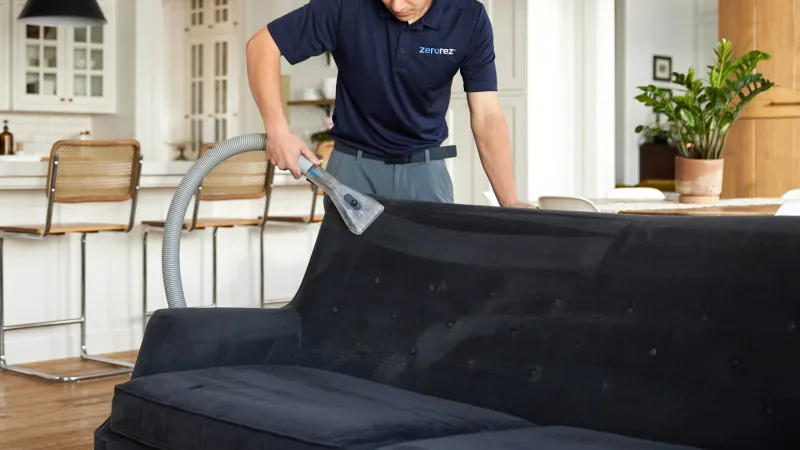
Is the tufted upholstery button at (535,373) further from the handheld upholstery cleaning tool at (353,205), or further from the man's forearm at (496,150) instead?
the man's forearm at (496,150)

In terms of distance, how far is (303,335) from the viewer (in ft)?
9.11

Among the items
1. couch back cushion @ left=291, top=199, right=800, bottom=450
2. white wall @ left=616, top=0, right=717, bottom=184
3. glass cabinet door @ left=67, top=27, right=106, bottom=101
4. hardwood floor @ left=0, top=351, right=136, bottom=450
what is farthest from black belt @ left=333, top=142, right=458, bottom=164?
white wall @ left=616, top=0, right=717, bottom=184

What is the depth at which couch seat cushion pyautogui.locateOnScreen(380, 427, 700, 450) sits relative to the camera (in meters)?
1.92

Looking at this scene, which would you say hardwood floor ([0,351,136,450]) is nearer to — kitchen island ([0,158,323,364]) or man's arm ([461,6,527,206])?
kitchen island ([0,158,323,364])

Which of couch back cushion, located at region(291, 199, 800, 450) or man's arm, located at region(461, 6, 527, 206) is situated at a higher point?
man's arm, located at region(461, 6, 527, 206)

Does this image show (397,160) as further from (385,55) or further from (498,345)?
(498,345)

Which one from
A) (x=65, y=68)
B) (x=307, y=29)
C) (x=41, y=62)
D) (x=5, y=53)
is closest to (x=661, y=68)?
(x=65, y=68)

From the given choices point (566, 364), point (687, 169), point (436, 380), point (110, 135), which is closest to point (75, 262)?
point (687, 169)

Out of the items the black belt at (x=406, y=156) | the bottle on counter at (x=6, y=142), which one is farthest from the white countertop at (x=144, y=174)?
the bottle on counter at (x=6, y=142)

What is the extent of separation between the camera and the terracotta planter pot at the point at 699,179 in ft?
14.6

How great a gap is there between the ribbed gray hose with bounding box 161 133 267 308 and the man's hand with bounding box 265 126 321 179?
0.08m

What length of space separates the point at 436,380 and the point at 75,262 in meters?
3.38

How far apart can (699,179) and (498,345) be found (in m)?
2.33

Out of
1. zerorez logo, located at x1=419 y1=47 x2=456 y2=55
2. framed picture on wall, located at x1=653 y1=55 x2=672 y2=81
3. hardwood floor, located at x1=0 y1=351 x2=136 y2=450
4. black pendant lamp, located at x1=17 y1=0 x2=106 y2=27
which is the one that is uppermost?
framed picture on wall, located at x1=653 y1=55 x2=672 y2=81
